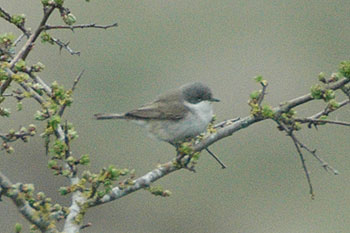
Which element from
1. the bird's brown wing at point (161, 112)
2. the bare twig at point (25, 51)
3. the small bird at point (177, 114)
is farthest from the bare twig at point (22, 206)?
the bird's brown wing at point (161, 112)

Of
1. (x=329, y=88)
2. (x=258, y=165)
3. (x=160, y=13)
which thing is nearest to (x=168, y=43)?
(x=160, y=13)

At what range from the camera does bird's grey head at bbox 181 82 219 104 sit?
10.4 m

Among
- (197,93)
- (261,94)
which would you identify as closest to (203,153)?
(197,93)

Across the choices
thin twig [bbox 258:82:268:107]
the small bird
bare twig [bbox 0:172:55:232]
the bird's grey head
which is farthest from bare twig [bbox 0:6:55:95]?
the bird's grey head

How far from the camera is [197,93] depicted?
34.2 ft

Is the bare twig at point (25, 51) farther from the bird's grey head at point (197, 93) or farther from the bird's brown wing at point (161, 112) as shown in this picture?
the bird's grey head at point (197, 93)

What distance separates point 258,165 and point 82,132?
5.76 metres

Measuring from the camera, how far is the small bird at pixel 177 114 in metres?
9.41

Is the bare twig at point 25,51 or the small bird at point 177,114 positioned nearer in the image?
the bare twig at point 25,51

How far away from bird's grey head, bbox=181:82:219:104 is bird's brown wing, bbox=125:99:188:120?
212mm

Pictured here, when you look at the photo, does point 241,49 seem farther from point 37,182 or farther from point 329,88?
point 329,88

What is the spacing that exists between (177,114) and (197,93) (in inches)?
23.0

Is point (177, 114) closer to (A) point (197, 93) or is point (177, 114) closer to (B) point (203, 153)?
(A) point (197, 93)

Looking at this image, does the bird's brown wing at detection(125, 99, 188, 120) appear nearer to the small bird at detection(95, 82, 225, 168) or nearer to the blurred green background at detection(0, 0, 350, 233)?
the small bird at detection(95, 82, 225, 168)
